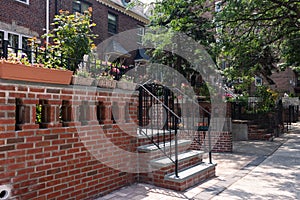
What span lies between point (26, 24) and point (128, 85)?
8.33m

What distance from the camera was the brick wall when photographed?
279 cm

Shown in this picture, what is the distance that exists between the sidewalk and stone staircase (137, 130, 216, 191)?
0.12 meters

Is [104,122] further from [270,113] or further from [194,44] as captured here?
[270,113]

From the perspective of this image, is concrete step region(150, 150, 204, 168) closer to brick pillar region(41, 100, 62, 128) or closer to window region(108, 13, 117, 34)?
brick pillar region(41, 100, 62, 128)

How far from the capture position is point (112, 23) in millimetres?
16000

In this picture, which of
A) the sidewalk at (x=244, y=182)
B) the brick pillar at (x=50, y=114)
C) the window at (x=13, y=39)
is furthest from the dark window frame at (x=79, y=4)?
the brick pillar at (x=50, y=114)

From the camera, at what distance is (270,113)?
10.8 m

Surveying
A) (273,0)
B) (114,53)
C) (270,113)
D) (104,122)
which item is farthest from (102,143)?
(114,53)

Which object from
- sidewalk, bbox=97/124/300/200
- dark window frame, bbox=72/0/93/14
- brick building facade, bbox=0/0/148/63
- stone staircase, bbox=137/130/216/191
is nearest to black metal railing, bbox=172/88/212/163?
sidewalk, bbox=97/124/300/200

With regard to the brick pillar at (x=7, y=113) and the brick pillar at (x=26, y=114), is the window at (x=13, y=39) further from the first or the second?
the brick pillar at (x=7, y=113)

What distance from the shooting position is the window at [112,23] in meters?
15.8

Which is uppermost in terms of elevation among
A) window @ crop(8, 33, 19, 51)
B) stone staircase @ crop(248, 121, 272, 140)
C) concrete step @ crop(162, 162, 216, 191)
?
window @ crop(8, 33, 19, 51)

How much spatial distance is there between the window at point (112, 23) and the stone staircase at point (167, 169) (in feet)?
40.3

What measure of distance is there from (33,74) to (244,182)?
386cm
